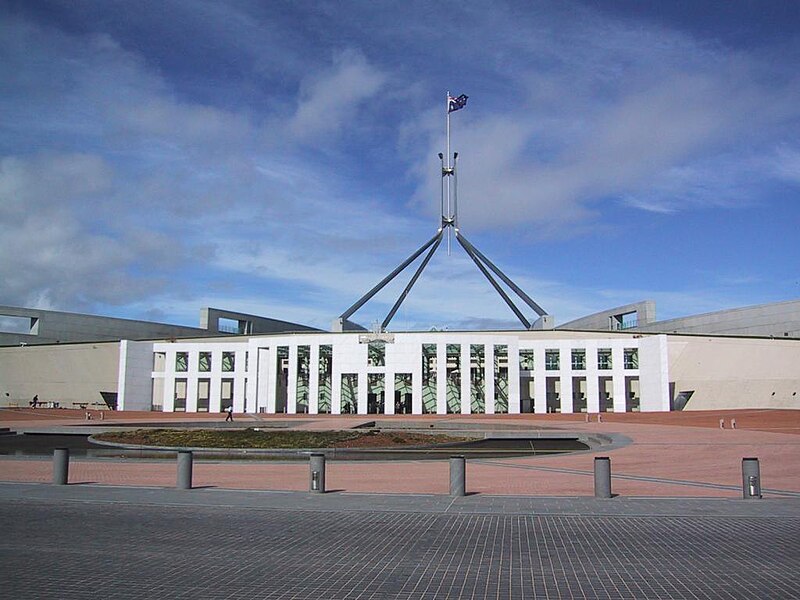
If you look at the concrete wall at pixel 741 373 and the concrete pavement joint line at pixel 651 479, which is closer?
the concrete pavement joint line at pixel 651 479

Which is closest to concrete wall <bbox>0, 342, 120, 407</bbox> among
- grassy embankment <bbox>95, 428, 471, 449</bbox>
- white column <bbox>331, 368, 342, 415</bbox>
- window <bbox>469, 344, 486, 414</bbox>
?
white column <bbox>331, 368, 342, 415</bbox>

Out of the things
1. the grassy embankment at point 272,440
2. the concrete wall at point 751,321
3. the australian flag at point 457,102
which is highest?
the australian flag at point 457,102

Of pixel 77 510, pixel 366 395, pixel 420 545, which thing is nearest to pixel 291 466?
pixel 77 510

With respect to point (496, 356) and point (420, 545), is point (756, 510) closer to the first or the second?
point (420, 545)

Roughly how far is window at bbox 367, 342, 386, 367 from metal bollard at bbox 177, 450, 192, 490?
149 feet

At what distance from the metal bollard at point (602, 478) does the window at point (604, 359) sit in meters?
49.6

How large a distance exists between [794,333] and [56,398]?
74.3 m

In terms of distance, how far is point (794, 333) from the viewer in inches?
2657

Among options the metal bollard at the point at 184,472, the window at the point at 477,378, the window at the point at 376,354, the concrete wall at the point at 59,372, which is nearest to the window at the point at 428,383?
the window at the point at 477,378

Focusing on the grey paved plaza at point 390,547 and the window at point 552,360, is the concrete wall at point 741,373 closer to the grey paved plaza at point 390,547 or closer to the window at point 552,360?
the window at point 552,360

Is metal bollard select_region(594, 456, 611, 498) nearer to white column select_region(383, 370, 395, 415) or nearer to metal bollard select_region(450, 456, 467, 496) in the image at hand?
metal bollard select_region(450, 456, 467, 496)

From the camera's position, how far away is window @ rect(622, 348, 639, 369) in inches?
2429

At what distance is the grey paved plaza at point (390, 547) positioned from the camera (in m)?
7.51

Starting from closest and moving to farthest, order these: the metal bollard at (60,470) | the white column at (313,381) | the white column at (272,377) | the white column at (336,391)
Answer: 1. the metal bollard at (60,470)
2. the white column at (313,381)
3. the white column at (336,391)
4. the white column at (272,377)
